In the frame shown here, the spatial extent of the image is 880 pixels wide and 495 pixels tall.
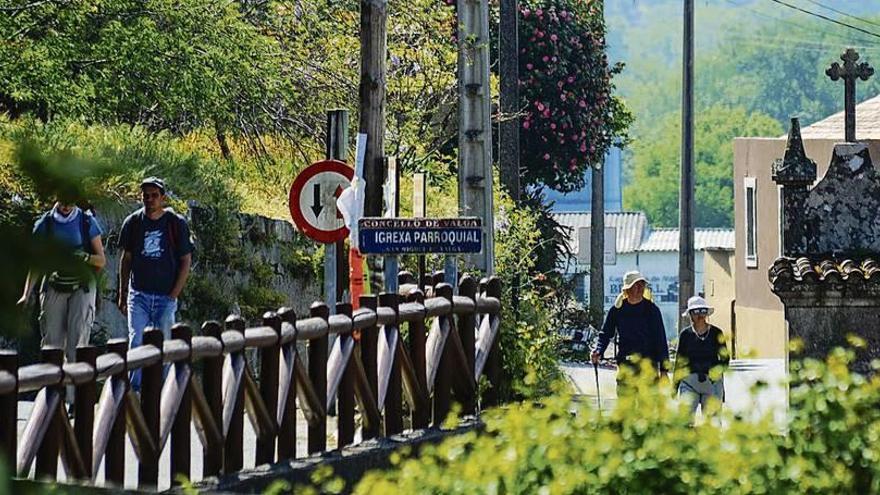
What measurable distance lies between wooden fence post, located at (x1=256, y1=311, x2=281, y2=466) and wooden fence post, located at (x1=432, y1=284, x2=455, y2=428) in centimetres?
177

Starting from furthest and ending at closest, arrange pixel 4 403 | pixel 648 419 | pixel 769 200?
pixel 769 200, pixel 4 403, pixel 648 419

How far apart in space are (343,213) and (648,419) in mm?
8293

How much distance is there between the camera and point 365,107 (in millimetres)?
14977

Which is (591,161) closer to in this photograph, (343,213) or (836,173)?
(836,173)

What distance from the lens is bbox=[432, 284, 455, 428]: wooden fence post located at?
1126cm

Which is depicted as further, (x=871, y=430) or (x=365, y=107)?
(x=365, y=107)

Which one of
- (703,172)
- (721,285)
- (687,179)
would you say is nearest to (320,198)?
(687,179)

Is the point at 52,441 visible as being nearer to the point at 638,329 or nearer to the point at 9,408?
the point at 9,408

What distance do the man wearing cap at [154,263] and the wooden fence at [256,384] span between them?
5.26ft

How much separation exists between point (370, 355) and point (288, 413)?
91 cm

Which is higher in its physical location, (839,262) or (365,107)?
(365,107)

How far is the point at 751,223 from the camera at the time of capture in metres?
39.6

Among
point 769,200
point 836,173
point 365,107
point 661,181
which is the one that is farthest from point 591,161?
point 661,181

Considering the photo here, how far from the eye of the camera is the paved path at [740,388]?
19.1ft
